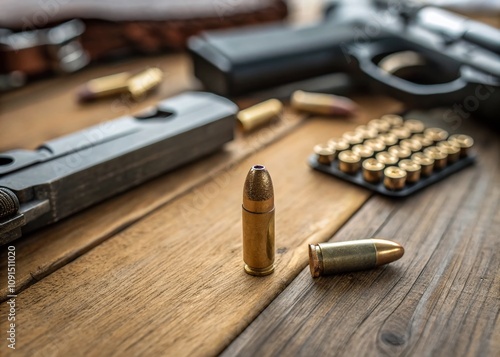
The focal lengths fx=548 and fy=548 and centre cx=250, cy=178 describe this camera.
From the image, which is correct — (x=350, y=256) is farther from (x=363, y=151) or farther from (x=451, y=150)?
(x=451, y=150)

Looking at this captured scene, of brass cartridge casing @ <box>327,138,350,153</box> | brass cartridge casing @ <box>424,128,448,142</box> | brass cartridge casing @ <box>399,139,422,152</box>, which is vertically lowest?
brass cartridge casing @ <box>424,128,448,142</box>

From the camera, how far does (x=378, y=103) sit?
60.3 inches

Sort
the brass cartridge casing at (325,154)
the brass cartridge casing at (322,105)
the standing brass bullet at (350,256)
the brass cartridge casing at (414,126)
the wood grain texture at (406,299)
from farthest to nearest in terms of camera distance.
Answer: the brass cartridge casing at (322,105) → the brass cartridge casing at (414,126) → the brass cartridge casing at (325,154) → the standing brass bullet at (350,256) → the wood grain texture at (406,299)

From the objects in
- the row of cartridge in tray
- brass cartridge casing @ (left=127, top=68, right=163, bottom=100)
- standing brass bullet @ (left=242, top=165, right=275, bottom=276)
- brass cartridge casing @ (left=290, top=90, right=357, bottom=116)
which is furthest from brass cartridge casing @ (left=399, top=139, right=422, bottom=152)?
brass cartridge casing @ (left=127, top=68, right=163, bottom=100)

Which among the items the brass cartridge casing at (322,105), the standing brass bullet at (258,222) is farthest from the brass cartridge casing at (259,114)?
the standing brass bullet at (258,222)

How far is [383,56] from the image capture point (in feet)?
5.07

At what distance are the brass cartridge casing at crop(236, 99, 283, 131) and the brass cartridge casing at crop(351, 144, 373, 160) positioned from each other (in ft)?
0.91

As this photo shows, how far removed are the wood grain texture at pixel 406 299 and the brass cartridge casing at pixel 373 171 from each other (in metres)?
0.07

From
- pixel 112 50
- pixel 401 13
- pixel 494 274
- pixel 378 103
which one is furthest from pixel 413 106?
pixel 112 50

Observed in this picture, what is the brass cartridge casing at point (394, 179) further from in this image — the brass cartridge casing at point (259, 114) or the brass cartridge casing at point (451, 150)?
the brass cartridge casing at point (259, 114)

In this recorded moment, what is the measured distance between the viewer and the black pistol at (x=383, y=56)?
1.33 metres

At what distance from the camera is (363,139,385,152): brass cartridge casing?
3.84ft

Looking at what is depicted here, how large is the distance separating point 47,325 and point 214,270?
0.82 ft

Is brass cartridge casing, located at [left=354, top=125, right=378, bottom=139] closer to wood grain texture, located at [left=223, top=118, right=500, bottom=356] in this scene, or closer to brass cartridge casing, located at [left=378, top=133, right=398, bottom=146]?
brass cartridge casing, located at [left=378, top=133, right=398, bottom=146]
